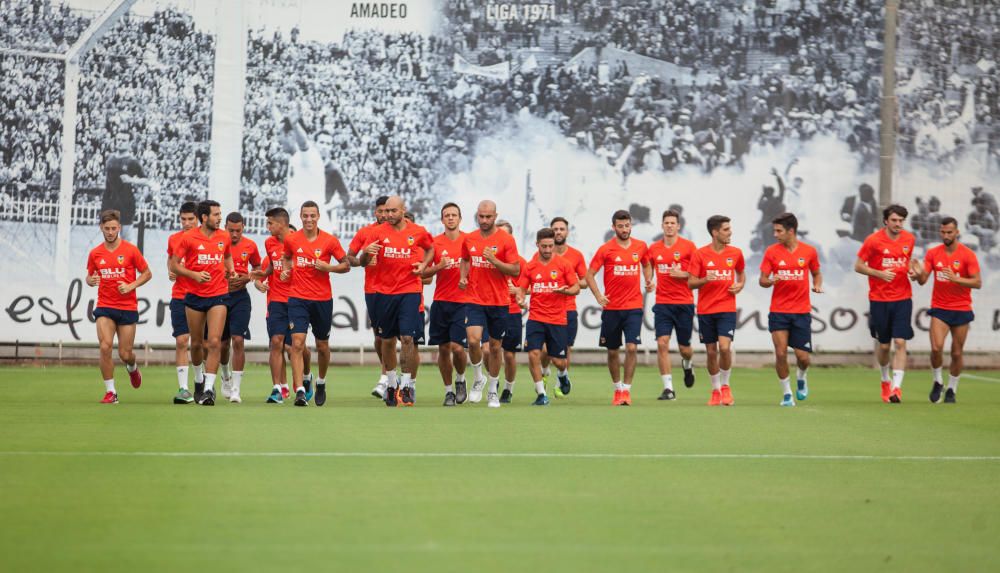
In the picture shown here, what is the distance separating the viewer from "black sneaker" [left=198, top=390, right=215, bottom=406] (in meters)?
17.0

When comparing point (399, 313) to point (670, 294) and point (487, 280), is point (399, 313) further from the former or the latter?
point (670, 294)

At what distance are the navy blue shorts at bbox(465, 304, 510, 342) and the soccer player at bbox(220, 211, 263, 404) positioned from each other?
9.49 feet

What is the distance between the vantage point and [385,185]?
28.6m

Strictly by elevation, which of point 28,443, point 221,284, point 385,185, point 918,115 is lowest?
point 28,443

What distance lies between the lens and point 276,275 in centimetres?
1861

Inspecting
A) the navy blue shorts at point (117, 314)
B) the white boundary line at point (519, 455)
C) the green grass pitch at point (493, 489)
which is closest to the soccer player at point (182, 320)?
the navy blue shorts at point (117, 314)

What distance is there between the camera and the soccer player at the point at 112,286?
17.3m

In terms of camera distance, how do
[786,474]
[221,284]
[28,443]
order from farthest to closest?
[221,284], [28,443], [786,474]

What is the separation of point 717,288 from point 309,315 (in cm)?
548

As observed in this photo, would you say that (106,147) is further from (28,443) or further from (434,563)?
(434,563)

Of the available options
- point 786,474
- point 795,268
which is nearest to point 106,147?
point 795,268

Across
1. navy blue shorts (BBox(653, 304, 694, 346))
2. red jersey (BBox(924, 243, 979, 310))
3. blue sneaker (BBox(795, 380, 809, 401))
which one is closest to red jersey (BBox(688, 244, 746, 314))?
navy blue shorts (BBox(653, 304, 694, 346))

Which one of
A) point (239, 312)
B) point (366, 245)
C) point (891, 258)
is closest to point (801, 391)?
point (891, 258)

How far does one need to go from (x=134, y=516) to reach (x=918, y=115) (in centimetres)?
2478
